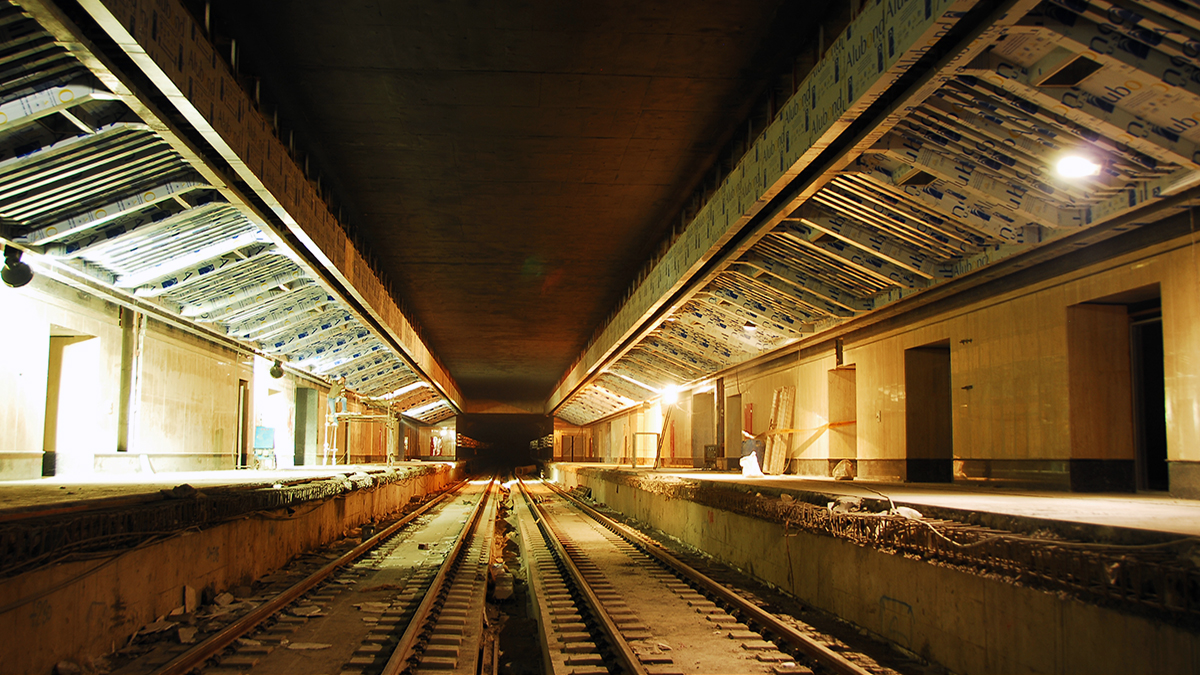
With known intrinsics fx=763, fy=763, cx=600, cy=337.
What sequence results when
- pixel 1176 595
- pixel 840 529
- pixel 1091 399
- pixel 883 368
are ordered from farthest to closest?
pixel 883 368, pixel 1091 399, pixel 840 529, pixel 1176 595

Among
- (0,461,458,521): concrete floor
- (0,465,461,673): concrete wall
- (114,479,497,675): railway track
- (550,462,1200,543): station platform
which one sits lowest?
(114,479,497,675): railway track

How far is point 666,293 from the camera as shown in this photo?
46.9ft

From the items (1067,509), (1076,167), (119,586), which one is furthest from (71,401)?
(1076,167)

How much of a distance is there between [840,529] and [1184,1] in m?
4.96

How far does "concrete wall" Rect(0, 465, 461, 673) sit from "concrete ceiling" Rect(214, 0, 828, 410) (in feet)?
17.4

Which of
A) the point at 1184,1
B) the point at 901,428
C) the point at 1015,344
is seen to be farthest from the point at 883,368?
the point at 1184,1

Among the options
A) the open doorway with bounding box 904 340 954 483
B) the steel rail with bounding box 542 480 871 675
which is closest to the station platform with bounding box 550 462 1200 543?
the steel rail with bounding box 542 480 871 675

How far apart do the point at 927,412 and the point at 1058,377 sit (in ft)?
11.6

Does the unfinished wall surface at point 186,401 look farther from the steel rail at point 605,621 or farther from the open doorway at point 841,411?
the open doorway at point 841,411

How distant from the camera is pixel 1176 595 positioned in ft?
12.4

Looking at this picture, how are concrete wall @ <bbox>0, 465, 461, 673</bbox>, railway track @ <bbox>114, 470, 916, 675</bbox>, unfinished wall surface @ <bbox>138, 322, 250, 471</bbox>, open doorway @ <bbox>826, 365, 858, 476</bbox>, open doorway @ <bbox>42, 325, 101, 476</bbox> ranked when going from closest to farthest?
concrete wall @ <bbox>0, 465, 461, 673</bbox>, railway track @ <bbox>114, 470, 916, 675</bbox>, open doorway @ <bbox>42, 325, 101, 476</bbox>, unfinished wall surface @ <bbox>138, 322, 250, 471</bbox>, open doorway @ <bbox>826, 365, 858, 476</bbox>

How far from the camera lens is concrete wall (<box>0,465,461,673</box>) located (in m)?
5.05

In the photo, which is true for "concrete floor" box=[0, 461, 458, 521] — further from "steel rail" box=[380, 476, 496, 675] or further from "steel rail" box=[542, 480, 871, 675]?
"steel rail" box=[542, 480, 871, 675]

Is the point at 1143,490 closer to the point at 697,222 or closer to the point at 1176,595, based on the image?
the point at 1176,595
